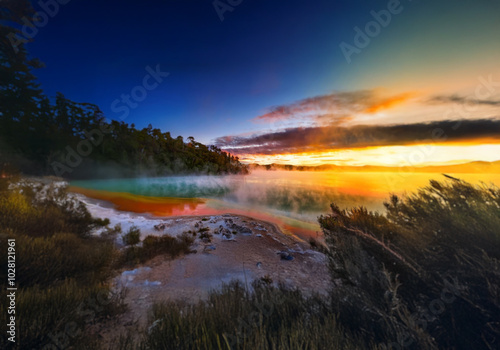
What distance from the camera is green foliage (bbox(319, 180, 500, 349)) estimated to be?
5.32 ft

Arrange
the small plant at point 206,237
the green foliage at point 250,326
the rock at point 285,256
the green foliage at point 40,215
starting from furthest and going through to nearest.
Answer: the small plant at point 206,237
the rock at point 285,256
the green foliage at point 40,215
the green foliage at point 250,326

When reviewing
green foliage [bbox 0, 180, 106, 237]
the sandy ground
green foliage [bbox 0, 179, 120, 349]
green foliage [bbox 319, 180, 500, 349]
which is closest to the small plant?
the sandy ground

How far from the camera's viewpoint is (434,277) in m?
2.16

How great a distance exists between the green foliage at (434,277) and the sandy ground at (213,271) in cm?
207

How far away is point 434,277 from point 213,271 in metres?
4.45

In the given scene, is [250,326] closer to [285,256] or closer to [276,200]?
[285,256]

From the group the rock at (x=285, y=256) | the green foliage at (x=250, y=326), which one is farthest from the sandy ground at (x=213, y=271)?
the green foliage at (x=250, y=326)

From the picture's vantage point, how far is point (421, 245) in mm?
2457

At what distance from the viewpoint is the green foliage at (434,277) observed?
162 centimetres

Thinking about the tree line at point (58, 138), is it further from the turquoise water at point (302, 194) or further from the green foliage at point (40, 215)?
the turquoise water at point (302, 194)

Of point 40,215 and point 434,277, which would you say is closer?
point 434,277

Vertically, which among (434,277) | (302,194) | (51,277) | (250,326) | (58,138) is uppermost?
(58,138)

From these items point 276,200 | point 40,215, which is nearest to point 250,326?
point 40,215

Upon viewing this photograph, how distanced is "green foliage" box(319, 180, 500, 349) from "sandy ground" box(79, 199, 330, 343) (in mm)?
2074
